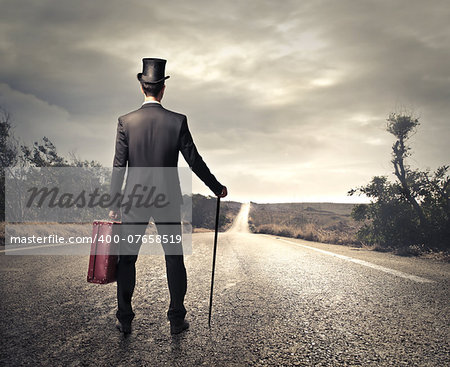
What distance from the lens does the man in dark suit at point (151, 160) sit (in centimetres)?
299

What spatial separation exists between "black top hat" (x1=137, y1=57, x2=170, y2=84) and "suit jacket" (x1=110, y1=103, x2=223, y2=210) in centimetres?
26

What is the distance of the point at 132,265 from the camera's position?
305cm

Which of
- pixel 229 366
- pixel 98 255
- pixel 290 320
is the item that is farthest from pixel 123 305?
pixel 290 320

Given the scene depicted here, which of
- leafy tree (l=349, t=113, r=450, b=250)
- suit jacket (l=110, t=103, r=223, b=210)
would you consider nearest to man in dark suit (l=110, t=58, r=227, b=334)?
suit jacket (l=110, t=103, r=223, b=210)

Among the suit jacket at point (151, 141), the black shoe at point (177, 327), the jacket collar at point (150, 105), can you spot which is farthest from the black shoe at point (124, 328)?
the jacket collar at point (150, 105)

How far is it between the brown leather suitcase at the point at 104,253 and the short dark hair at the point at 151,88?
1.34m

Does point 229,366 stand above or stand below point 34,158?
below

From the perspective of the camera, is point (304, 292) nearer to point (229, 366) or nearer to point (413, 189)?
point (229, 366)

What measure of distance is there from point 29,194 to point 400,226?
807 inches

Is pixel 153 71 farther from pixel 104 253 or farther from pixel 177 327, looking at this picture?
pixel 177 327

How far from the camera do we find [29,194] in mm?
20000

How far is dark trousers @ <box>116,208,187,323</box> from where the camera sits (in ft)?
9.55

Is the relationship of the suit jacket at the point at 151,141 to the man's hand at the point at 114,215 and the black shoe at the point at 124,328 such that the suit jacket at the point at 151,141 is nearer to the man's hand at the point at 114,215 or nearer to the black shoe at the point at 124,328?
the man's hand at the point at 114,215

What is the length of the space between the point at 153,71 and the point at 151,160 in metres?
0.93
